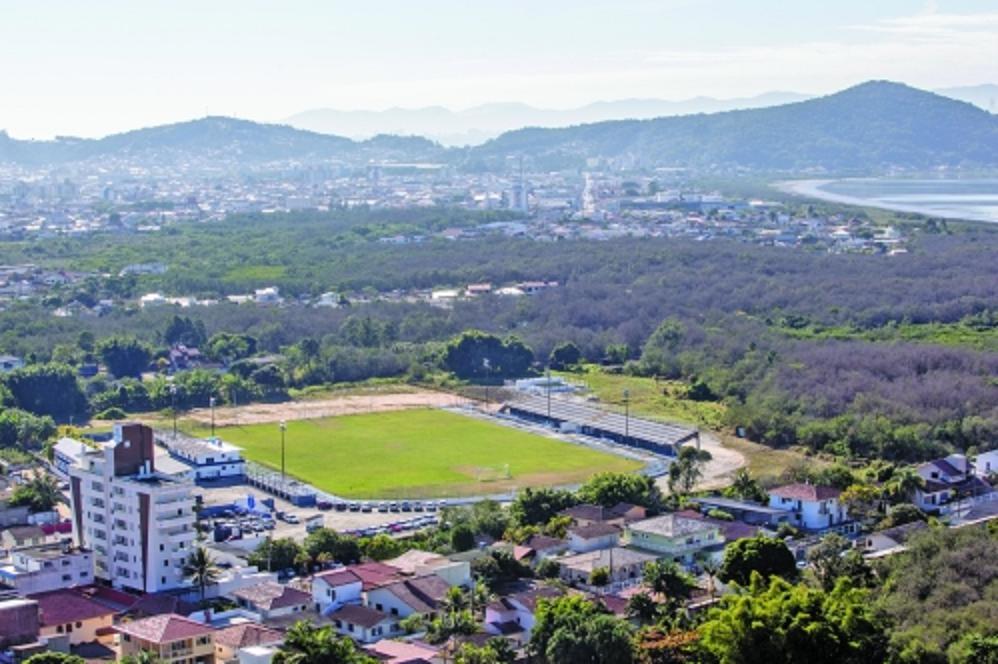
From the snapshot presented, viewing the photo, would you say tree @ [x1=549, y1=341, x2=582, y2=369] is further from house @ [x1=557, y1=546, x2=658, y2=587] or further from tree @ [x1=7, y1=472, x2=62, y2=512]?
house @ [x1=557, y1=546, x2=658, y2=587]

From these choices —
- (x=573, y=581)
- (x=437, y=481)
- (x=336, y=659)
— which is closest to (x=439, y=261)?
(x=437, y=481)

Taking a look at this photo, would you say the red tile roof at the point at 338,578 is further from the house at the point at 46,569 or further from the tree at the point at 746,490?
the tree at the point at 746,490

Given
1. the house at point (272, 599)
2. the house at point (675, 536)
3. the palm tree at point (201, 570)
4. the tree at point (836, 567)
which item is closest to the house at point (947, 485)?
the house at point (675, 536)

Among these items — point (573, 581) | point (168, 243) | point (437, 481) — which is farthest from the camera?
point (168, 243)

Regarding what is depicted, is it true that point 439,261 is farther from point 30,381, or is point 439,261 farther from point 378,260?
point 30,381

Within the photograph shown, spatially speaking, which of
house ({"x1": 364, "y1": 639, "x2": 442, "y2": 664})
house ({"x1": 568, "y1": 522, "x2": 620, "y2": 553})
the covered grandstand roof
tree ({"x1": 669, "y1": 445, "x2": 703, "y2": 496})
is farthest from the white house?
house ({"x1": 364, "y1": 639, "x2": 442, "y2": 664})
